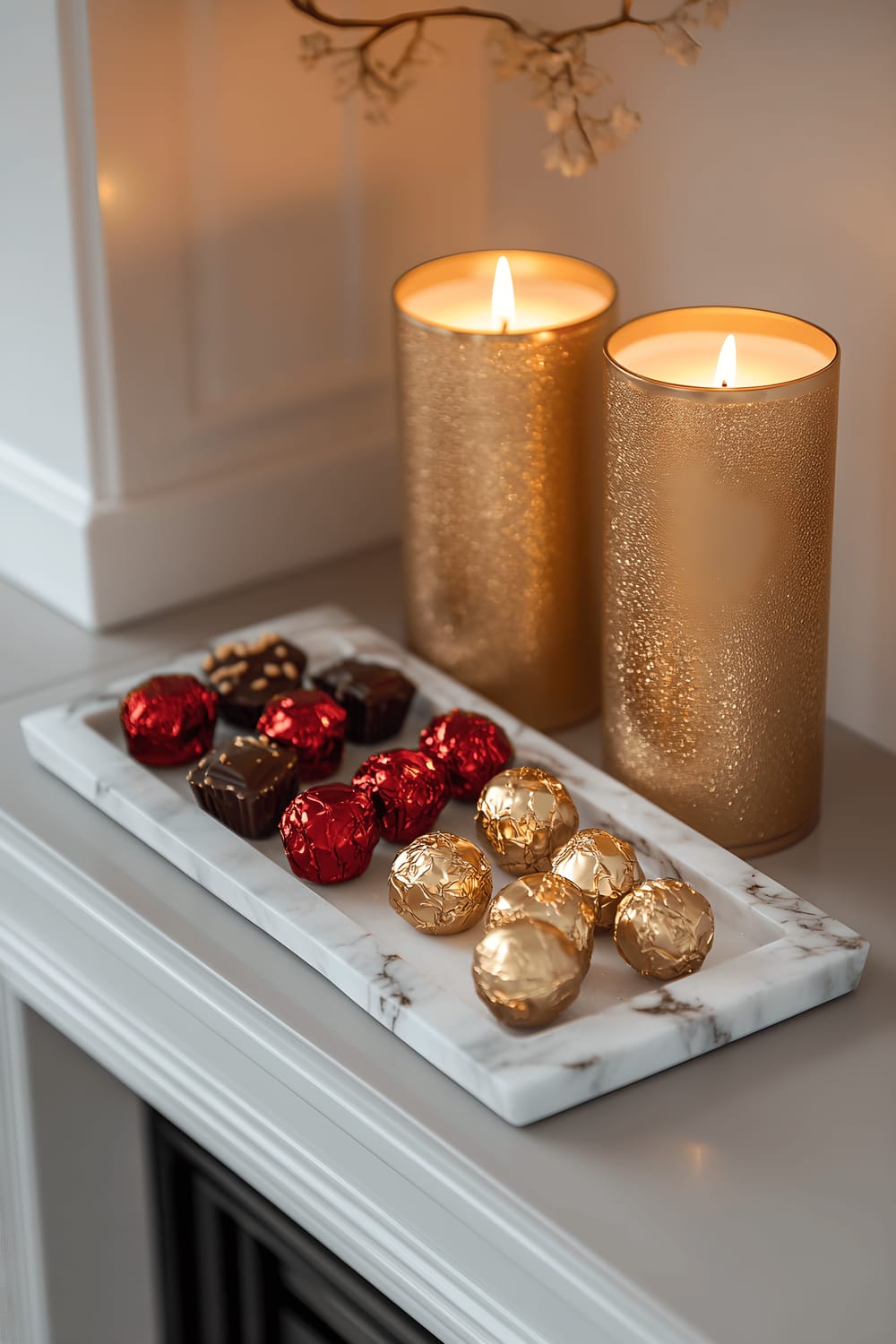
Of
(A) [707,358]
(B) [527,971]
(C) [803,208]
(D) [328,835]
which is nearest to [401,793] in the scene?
(D) [328,835]

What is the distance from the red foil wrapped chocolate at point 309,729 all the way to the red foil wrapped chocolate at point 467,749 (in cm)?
4

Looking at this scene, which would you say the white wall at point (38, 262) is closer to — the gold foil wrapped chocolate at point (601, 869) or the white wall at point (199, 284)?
the white wall at point (199, 284)

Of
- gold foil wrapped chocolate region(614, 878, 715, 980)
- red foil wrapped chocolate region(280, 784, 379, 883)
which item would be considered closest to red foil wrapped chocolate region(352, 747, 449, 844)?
red foil wrapped chocolate region(280, 784, 379, 883)

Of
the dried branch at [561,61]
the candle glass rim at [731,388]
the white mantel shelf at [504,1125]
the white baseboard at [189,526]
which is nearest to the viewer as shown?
the white mantel shelf at [504,1125]

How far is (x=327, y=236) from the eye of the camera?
98 cm

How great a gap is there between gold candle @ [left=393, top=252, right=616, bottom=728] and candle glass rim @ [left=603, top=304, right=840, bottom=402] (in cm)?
5

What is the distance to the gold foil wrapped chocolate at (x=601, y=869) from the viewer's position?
2.12 ft

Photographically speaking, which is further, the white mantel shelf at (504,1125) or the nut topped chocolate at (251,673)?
the nut topped chocolate at (251,673)

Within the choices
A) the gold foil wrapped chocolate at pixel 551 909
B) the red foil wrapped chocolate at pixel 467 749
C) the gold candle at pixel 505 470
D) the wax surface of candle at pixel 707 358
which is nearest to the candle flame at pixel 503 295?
the gold candle at pixel 505 470

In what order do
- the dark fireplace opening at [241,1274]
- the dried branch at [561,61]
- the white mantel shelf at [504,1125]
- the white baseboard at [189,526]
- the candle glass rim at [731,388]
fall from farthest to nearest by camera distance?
the white baseboard at [189,526]
the dark fireplace opening at [241,1274]
the dried branch at [561,61]
the candle glass rim at [731,388]
the white mantel shelf at [504,1125]

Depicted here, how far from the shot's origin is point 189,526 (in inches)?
38.4

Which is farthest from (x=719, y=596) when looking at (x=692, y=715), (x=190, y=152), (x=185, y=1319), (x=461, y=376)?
(x=185, y=1319)

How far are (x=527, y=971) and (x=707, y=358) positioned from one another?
0.31m

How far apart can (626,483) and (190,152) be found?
14.8 inches
